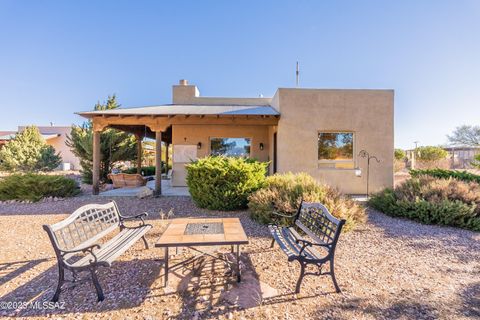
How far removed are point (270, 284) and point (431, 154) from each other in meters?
20.7

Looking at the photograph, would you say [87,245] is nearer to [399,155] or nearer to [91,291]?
[91,291]

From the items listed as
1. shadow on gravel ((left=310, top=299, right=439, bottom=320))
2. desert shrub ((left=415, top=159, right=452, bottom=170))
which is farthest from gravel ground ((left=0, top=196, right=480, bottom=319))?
desert shrub ((left=415, top=159, right=452, bottom=170))

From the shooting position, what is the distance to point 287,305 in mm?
2455

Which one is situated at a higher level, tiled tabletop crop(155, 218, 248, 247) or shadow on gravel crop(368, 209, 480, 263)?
tiled tabletop crop(155, 218, 248, 247)

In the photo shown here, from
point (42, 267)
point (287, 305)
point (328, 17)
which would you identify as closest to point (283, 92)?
point (328, 17)

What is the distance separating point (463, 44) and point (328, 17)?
5.90 m

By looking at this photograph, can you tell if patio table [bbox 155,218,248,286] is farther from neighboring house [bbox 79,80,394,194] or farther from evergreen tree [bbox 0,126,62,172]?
evergreen tree [bbox 0,126,62,172]

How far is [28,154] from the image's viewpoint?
1514 centimetres

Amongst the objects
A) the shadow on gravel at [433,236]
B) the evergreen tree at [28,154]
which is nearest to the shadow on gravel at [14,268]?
the shadow on gravel at [433,236]

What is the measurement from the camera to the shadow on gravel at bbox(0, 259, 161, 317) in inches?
94.1

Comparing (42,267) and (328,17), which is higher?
(328,17)

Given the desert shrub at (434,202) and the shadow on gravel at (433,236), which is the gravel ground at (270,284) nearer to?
the shadow on gravel at (433,236)

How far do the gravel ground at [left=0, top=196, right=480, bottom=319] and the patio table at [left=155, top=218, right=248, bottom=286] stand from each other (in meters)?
0.35

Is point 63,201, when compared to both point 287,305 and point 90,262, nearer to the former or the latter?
point 90,262
